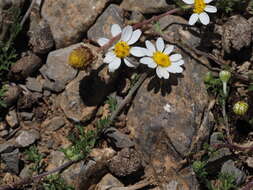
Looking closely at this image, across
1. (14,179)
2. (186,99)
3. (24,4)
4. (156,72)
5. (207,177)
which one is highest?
(24,4)

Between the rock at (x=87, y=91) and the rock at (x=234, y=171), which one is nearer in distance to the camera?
the rock at (x=234, y=171)

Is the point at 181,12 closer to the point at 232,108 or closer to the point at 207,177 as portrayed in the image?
the point at 232,108

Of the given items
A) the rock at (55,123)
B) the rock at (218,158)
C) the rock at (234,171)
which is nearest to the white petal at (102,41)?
the rock at (55,123)

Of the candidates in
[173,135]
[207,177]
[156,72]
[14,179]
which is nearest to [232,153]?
[207,177]

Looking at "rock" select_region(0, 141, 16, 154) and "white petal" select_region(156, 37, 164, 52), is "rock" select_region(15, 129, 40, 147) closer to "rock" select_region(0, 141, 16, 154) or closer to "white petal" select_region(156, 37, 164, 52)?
"rock" select_region(0, 141, 16, 154)

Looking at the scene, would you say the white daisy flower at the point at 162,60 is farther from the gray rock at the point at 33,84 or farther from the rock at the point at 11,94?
the rock at the point at 11,94

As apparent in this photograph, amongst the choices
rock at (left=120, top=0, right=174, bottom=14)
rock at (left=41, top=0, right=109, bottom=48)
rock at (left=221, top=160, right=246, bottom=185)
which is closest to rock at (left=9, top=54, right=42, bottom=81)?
rock at (left=41, top=0, right=109, bottom=48)
